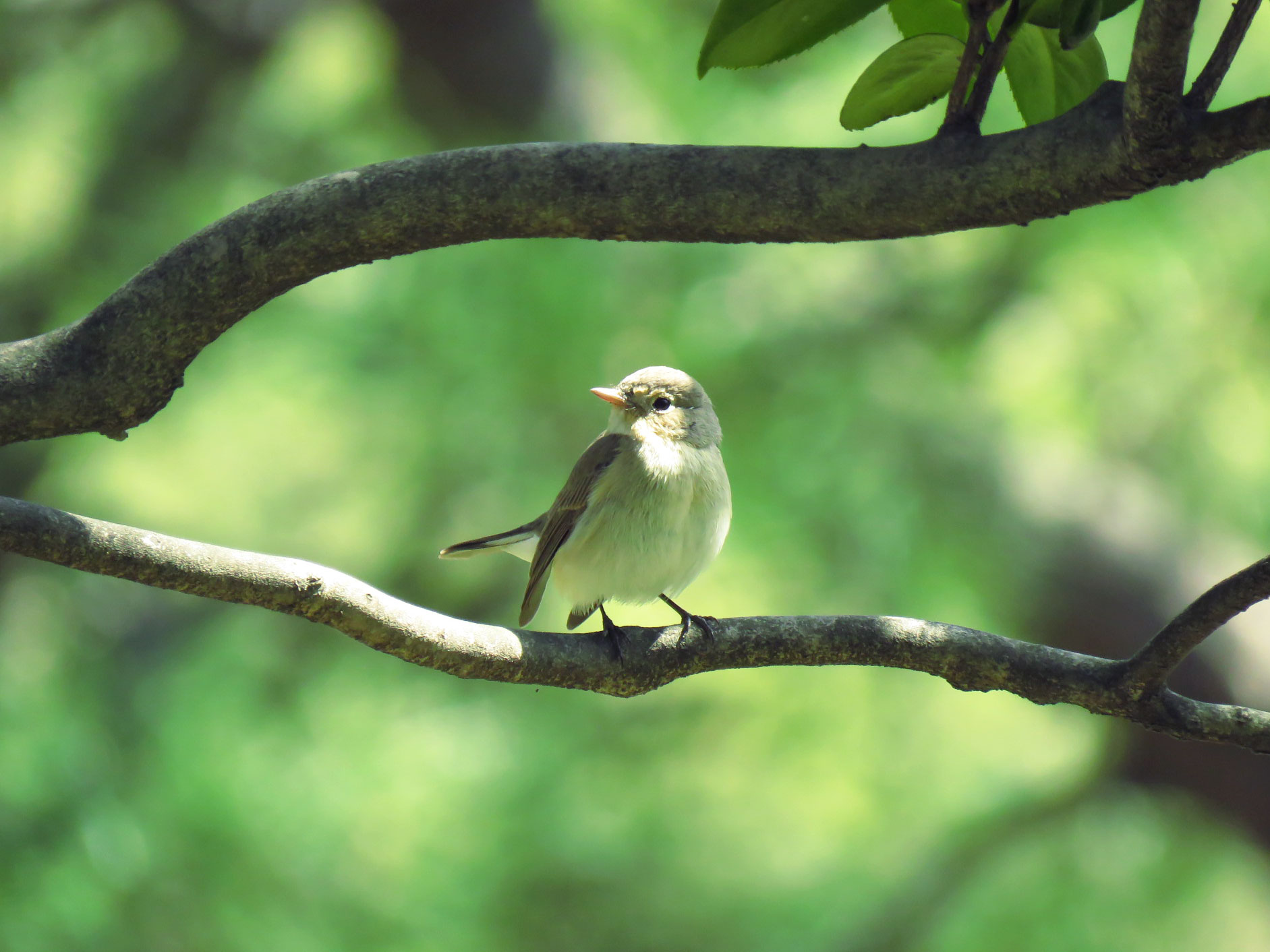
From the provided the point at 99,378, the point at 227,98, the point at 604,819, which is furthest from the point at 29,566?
the point at 99,378

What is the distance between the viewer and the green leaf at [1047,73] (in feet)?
3.22

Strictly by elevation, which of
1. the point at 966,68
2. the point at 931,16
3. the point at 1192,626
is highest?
the point at 931,16

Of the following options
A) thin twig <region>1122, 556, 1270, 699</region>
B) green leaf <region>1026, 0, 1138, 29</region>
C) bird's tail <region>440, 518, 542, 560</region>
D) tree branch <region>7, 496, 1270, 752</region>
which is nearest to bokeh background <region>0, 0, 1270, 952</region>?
bird's tail <region>440, 518, 542, 560</region>

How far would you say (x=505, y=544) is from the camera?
7.73ft

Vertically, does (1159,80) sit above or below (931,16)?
below

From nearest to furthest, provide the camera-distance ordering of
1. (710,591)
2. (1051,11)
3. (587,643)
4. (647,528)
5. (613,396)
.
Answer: (1051,11) < (587,643) < (647,528) < (613,396) < (710,591)

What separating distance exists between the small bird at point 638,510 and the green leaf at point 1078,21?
1.38 meters

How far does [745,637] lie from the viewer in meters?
1.36

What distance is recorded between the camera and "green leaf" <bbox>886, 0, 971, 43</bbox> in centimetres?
100

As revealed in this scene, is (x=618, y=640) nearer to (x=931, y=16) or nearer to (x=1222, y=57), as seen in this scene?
(x=931, y=16)

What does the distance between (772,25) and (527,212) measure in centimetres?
28

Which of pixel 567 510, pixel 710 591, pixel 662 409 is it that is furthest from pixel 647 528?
pixel 710 591

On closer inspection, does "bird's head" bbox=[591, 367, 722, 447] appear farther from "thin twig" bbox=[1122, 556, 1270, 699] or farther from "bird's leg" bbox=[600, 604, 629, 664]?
"thin twig" bbox=[1122, 556, 1270, 699]

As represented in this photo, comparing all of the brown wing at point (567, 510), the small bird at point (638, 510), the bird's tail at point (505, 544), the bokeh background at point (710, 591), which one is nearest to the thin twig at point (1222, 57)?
the small bird at point (638, 510)
